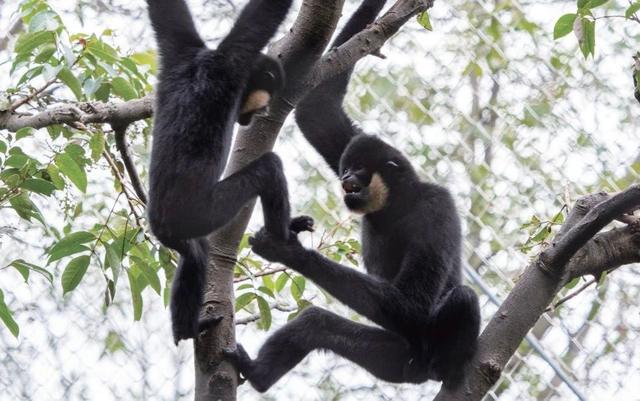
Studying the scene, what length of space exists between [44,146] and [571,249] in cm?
196

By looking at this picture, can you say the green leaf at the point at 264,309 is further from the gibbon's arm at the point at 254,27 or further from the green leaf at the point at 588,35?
the green leaf at the point at 588,35

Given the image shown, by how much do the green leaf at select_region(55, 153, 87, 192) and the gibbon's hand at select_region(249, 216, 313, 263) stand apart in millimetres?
681

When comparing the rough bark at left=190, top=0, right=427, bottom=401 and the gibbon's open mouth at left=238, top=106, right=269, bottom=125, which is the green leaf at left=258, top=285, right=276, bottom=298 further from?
the gibbon's open mouth at left=238, top=106, right=269, bottom=125

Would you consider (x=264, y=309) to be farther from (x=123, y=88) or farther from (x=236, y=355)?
(x=123, y=88)

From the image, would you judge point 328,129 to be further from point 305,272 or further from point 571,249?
point 571,249

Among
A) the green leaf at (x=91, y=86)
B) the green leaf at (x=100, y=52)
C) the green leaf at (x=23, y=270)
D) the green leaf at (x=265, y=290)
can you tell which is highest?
the green leaf at (x=100, y=52)

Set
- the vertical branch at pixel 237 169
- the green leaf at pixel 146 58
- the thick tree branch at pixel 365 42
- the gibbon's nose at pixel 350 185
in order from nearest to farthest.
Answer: the vertical branch at pixel 237 169
the thick tree branch at pixel 365 42
the green leaf at pixel 146 58
the gibbon's nose at pixel 350 185

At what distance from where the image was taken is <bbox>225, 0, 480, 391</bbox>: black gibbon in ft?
12.3

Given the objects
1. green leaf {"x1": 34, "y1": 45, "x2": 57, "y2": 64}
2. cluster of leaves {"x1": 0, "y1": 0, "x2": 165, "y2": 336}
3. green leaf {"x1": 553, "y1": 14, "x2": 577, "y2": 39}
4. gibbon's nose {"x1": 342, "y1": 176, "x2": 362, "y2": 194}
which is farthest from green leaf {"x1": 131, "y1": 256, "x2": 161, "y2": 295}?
green leaf {"x1": 553, "y1": 14, "x2": 577, "y2": 39}

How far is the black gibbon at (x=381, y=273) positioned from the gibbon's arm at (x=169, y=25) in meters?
0.70

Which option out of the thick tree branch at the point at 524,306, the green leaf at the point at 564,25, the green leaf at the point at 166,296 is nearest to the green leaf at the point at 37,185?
the green leaf at the point at 166,296

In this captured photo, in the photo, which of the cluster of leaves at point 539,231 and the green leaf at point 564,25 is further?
the cluster of leaves at point 539,231

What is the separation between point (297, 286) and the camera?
3969 mm

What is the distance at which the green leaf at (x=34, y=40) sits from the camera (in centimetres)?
324
